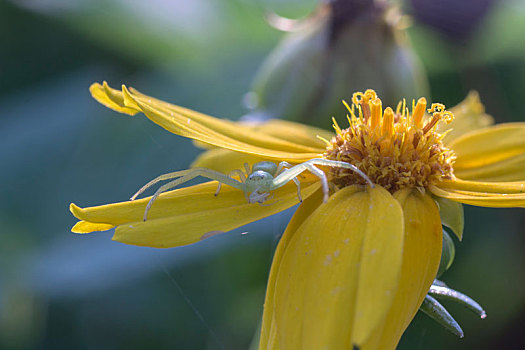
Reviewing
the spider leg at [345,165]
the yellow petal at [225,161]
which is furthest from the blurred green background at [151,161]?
the spider leg at [345,165]

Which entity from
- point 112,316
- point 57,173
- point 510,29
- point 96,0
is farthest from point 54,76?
point 510,29

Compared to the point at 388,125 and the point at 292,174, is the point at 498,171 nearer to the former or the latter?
the point at 388,125

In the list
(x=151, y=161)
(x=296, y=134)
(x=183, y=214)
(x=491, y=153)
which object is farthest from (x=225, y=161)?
(x=151, y=161)

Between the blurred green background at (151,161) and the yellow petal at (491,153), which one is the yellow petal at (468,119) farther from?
the blurred green background at (151,161)

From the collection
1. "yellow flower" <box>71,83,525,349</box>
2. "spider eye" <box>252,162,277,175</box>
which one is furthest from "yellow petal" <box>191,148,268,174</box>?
"spider eye" <box>252,162,277,175</box>

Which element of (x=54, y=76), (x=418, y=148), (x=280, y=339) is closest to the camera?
(x=280, y=339)

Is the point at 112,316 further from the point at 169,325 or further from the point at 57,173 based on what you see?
the point at 57,173
